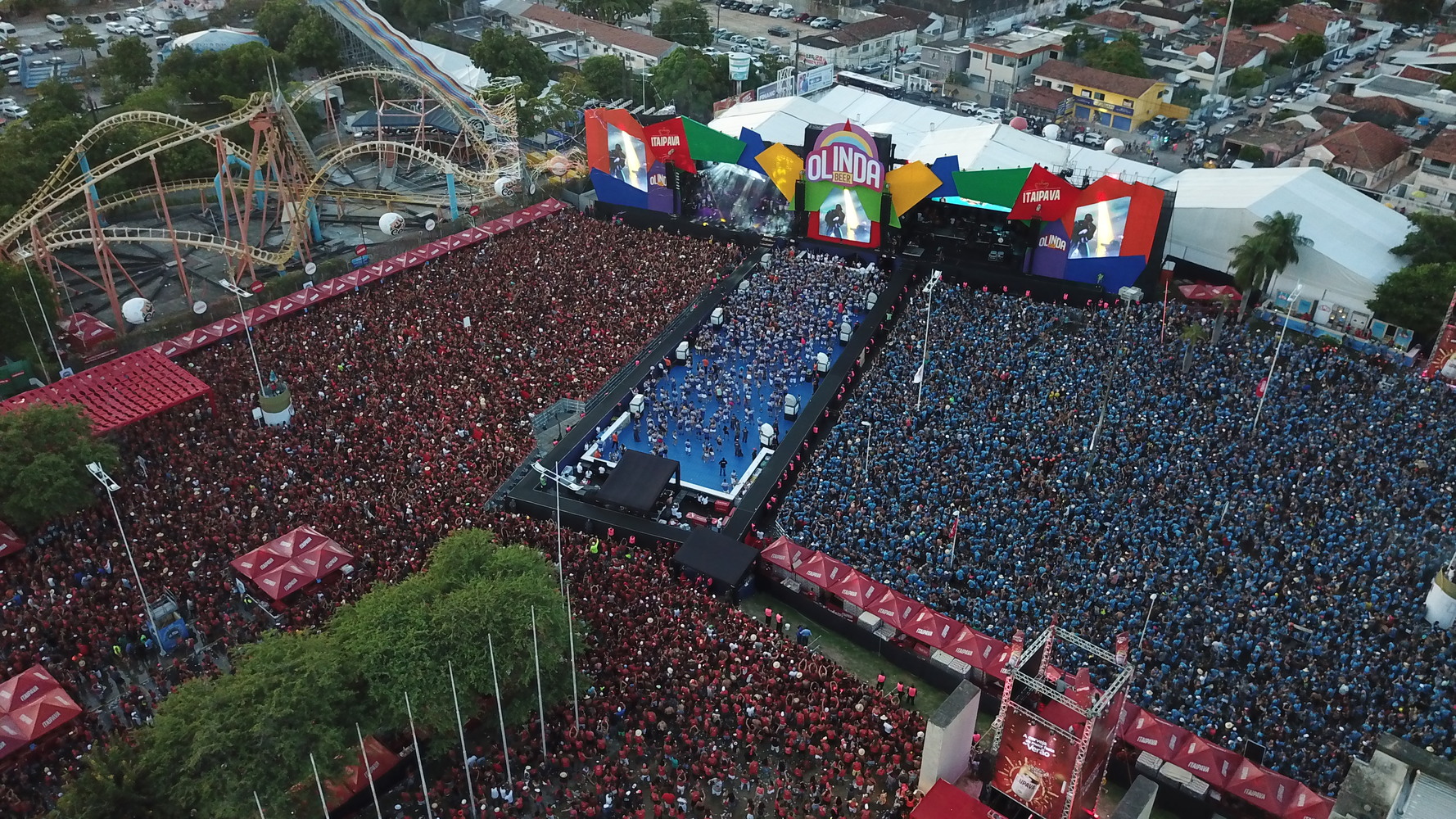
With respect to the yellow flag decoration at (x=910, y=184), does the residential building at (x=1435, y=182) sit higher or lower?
lower

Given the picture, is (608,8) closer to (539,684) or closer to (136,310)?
(136,310)

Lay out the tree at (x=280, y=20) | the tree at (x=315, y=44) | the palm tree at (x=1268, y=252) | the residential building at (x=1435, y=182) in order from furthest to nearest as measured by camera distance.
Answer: the tree at (x=280, y=20) < the tree at (x=315, y=44) < the residential building at (x=1435, y=182) < the palm tree at (x=1268, y=252)

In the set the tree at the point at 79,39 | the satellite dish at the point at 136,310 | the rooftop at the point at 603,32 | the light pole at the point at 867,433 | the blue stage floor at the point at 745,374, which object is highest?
the tree at the point at 79,39

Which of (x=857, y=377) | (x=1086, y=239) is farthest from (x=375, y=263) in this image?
(x=1086, y=239)

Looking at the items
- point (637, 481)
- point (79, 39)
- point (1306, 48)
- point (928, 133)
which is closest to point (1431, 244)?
point (928, 133)

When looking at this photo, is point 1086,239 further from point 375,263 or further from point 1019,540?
point 375,263

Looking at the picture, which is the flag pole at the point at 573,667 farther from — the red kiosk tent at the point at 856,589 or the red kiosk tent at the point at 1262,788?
the red kiosk tent at the point at 1262,788

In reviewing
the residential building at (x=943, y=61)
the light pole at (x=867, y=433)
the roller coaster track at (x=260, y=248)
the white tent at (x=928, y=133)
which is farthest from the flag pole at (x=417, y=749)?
the residential building at (x=943, y=61)

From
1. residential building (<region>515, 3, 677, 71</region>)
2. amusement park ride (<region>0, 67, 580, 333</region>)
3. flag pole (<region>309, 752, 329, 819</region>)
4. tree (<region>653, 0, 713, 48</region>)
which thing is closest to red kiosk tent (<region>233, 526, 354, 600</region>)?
flag pole (<region>309, 752, 329, 819</region>)

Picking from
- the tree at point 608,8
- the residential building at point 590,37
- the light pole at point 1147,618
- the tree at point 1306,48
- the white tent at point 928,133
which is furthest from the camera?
the tree at point 608,8
